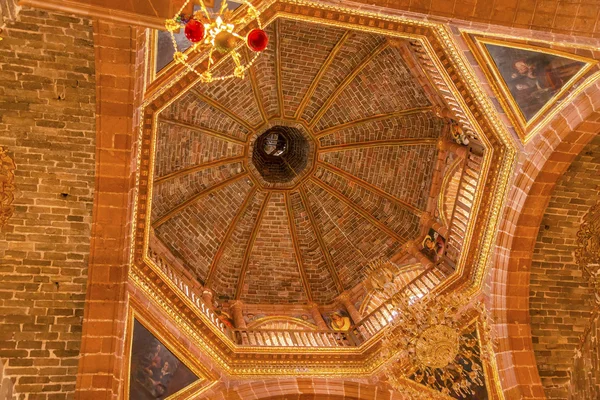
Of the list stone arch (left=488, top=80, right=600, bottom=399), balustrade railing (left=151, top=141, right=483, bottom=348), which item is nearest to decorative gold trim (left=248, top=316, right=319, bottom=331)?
balustrade railing (left=151, top=141, right=483, bottom=348)

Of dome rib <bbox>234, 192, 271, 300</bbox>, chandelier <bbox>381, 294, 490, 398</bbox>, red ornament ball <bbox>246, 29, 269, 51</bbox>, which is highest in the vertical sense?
dome rib <bbox>234, 192, 271, 300</bbox>

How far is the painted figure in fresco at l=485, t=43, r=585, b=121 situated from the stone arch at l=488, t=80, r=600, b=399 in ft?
1.80

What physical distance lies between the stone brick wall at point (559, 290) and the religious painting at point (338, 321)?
3.23 m

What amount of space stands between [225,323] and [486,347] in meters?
4.27

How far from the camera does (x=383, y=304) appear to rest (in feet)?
36.1

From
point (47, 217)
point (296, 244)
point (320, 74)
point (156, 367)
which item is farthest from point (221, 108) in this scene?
point (156, 367)

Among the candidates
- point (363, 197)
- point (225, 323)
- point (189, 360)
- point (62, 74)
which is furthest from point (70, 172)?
point (363, 197)

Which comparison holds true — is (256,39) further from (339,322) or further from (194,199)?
(194,199)

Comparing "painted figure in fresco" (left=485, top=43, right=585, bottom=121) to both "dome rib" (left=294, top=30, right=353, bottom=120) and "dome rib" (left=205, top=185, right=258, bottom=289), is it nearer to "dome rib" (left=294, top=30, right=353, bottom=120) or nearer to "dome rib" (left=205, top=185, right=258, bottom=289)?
"dome rib" (left=294, top=30, right=353, bottom=120)

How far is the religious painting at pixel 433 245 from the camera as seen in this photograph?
11.2 meters

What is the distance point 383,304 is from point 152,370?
14.4 feet

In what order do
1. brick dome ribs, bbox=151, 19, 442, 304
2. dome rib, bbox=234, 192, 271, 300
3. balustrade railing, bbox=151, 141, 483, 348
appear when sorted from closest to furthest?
balustrade railing, bbox=151, 141, 483, 348, brick dome ribs, bbox=151, 19, 442, 304, dome rib, bbox=234, 192, 271, 300

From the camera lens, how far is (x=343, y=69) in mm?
12016

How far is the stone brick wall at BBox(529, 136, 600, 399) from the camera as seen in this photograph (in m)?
9.55
